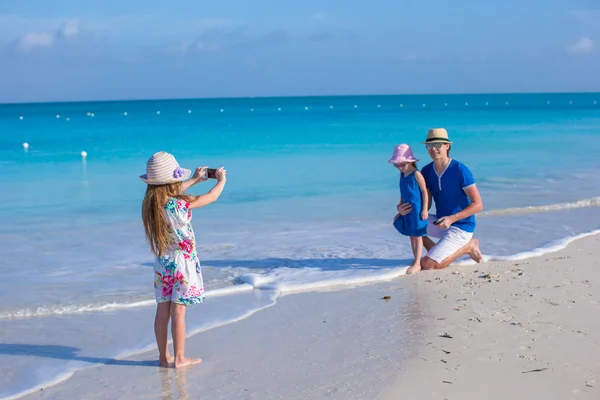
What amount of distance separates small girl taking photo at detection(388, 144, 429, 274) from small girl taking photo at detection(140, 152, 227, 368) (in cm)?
268

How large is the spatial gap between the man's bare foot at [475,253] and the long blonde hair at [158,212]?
11.5 feet

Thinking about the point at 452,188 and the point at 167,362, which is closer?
the point at 167,362

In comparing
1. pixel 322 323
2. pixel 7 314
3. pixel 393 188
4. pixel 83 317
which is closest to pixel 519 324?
pixel 322 323

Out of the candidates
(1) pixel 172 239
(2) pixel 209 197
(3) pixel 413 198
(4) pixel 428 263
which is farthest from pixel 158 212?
(4) pixel 428 263

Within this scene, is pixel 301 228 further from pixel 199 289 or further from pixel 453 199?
pixel 199 289

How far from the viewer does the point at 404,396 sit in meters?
3.96

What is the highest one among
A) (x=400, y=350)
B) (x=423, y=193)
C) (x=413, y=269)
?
(x=423, y=193)

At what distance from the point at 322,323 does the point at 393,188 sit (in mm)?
8773

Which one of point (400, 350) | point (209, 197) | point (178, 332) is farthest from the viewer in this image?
point (400, 350)

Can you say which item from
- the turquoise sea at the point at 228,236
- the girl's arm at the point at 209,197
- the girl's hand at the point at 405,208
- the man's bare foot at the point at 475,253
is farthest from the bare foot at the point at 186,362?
the man's bare foot at the point at 475,253

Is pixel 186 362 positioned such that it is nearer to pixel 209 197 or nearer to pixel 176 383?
pixel 176 383

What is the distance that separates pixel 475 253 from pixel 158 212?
12.2ft

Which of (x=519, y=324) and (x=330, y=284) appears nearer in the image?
(x=519, y=324)

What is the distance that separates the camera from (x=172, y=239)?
4465 mm
